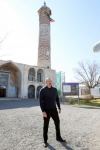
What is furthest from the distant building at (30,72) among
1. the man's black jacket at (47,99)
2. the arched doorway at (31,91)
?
the man's black jacket at (47,99)

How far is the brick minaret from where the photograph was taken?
5481 cm

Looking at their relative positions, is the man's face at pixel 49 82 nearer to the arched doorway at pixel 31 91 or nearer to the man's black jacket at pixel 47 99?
the man's black jacket at pixel 47 99

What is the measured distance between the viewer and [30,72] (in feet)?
173

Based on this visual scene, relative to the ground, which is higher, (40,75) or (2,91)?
(40,75)

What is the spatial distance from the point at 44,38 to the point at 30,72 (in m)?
8.05

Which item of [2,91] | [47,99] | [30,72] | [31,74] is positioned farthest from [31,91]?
[47,99]

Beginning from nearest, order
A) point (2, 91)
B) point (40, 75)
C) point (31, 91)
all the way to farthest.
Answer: point (2, 91)
point (31, 91)
point (40, 75)

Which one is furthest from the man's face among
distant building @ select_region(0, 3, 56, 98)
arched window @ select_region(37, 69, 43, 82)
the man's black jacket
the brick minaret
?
the brick minaret

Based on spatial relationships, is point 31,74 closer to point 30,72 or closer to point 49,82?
point 30,72

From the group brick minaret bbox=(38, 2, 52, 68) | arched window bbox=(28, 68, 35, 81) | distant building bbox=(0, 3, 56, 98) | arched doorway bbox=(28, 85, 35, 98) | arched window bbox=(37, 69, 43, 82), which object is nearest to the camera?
distant building bbox=(0, 3, 56, 98)

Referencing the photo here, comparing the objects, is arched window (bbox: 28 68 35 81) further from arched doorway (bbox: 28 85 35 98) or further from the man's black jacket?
the man's black jacket

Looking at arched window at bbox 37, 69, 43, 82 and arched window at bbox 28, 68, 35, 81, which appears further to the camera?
arched window at bbox 37, 69, 43, 82

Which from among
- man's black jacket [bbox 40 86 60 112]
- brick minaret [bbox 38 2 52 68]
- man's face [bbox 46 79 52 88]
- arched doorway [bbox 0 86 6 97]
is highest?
brick minaret [bbox 38 2 52 68]

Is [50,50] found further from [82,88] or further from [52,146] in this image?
[52,146]
